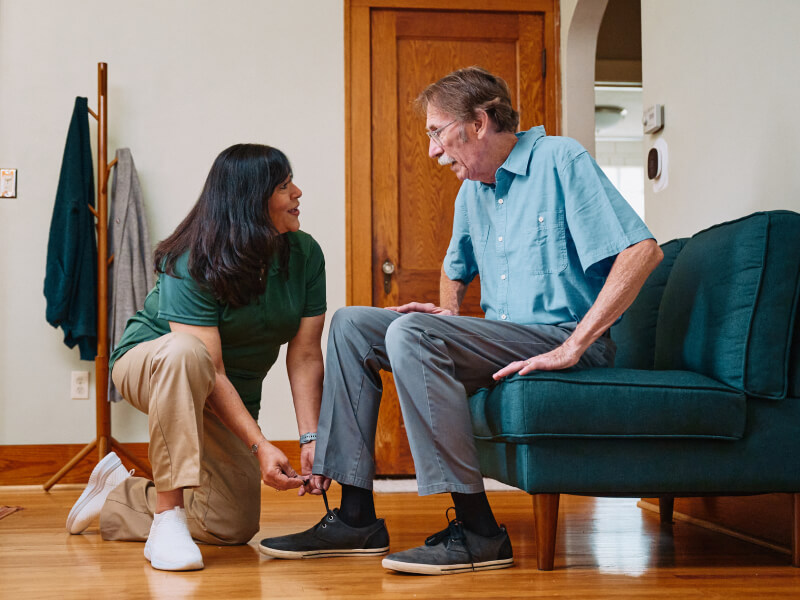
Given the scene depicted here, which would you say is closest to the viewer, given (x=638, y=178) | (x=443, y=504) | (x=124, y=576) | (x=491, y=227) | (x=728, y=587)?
(x=728, y=587)

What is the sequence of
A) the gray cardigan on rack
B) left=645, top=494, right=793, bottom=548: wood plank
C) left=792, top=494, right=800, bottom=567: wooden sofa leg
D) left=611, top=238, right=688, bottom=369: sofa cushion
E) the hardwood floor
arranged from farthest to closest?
1. the gray cardigan on rack
2. left=611, top=238, right=688, bottom=369: sofa cushion
3. left=645, top=494, right=793, bottom=548: wood plank
4. left=792, top=494, right=800, bottom=567: wooden sofa leg
5. the hardwood floor

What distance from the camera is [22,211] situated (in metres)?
3.63

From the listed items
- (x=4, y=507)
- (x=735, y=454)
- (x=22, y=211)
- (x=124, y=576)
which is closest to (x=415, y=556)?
(x=124, y=576)

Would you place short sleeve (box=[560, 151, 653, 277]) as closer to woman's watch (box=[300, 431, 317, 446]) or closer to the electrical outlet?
woman's watch (box=[300, 431, 317, 446])

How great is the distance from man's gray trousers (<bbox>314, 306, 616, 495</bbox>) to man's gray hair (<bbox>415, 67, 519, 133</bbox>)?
500 millimetres

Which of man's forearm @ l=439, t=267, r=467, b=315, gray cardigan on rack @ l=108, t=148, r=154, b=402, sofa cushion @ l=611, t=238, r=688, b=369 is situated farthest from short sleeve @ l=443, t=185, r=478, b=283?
gray cardigan on rack @ l=108, t=148, r=154, b=402

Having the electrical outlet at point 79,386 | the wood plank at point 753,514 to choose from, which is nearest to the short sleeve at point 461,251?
the wood plank at point 753,514

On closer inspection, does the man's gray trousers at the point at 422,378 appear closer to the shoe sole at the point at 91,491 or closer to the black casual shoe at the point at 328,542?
the black casual shoe at the point at 328,542

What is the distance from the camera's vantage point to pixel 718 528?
90.0 inches

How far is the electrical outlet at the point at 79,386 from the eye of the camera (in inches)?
143

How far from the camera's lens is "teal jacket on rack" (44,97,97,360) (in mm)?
3477

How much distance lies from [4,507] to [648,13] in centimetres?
279

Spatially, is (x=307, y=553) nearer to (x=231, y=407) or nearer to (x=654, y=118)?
(x=231, y=407)

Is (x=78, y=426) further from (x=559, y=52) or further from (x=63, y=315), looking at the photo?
(x=559, y=52)
